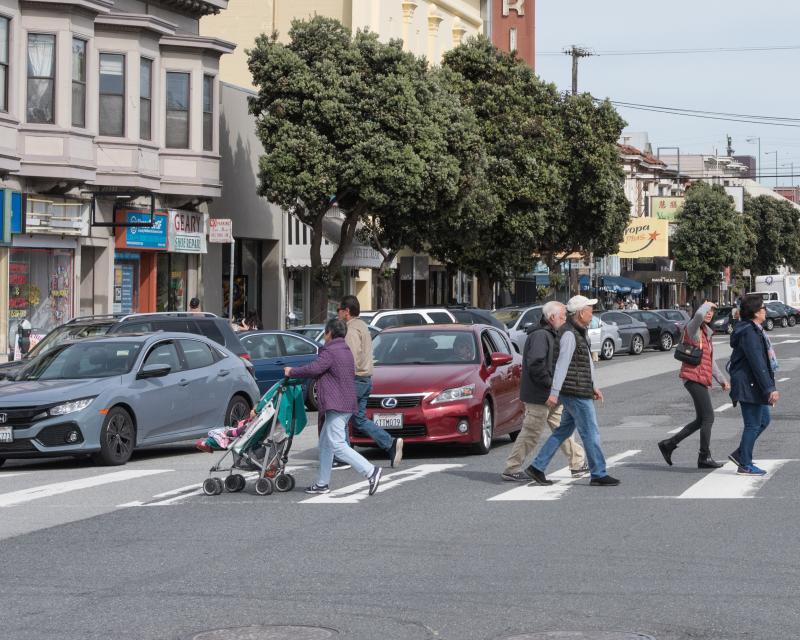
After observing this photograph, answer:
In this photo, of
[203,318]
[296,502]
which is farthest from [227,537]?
[203,318]

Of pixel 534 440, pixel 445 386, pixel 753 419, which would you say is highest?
pixel 445 386

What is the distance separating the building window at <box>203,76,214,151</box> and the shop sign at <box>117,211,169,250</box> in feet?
8.25

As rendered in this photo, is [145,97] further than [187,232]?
No

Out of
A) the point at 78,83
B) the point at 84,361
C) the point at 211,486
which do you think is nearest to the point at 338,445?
the point at 211,486

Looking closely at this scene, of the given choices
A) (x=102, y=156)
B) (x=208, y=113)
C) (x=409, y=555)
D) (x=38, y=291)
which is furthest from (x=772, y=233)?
(x=409, y=555)

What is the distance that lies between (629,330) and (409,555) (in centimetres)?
4198

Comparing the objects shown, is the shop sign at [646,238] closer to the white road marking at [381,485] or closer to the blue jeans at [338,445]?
the white road marking at [381,485]

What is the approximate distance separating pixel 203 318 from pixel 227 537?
11.4 m

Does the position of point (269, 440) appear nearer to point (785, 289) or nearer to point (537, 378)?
point (537, 378)

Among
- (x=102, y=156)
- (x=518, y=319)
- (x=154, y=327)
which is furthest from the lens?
(x=518, y=319)

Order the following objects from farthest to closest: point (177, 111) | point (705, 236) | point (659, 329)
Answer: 1. point (705, 236)
2. point (659, 329)
3. point (177, 111)

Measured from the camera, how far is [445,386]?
57.2 ft

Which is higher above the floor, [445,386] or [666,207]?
[666,207]

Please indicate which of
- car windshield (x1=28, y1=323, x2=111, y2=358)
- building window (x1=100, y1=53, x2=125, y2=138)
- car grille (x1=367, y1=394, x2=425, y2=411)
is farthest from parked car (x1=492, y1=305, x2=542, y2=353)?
car grille (x1=367, y1=394, x2=425, y2=411)
